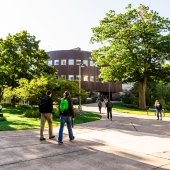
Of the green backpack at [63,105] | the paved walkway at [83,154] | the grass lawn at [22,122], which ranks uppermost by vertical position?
the green backpack at [63,105]

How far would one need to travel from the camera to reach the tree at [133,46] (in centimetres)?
4266

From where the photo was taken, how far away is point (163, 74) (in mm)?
45281

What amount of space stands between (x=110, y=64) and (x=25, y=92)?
22185 millimetres

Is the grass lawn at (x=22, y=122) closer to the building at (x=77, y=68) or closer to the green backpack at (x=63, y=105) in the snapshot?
the green backpack at (x=63, y=105)

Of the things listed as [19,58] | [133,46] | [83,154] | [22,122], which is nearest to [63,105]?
[83,154]

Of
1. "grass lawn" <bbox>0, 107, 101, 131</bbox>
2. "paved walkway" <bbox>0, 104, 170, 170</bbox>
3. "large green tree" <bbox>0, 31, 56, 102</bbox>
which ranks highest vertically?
"large green tree" <bbox>0, 31, 56, 102</bbox>

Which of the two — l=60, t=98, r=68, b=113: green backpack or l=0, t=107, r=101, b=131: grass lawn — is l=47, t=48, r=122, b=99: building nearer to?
l=0, t=107, r=101, b=131: grass lawn

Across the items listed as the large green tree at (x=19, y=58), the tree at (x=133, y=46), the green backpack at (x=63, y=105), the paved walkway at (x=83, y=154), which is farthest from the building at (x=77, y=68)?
the green backpack at (x=63, y=105)

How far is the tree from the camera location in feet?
140

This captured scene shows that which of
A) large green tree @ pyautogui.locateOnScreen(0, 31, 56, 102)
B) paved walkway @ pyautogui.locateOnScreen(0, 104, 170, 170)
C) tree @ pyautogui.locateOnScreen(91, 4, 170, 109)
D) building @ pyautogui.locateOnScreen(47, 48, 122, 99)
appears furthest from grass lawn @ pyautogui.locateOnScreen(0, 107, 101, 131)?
building @ pyautogui.locateOnScreen(47, 48, 122, 99)

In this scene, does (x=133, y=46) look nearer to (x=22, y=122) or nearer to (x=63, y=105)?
(x=22, y=122)

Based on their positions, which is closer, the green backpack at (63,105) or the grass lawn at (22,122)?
the green backpack at (63,105)

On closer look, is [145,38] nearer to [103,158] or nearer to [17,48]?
[17,48]

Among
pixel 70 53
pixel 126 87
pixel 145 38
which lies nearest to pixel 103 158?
pixel 145 38
